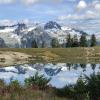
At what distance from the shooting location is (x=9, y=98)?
59.3 feet

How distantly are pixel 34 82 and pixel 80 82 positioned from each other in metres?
4.63

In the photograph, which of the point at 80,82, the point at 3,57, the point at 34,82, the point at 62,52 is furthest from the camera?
the point at 62,52

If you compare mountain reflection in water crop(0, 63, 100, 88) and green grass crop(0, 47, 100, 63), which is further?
green grass crop(0, 47, 100, 63)

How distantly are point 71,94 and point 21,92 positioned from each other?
3.05 metres

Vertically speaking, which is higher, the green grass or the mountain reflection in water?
the mountain reflection in water

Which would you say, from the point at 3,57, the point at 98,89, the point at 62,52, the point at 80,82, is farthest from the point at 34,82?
the point at 62,52

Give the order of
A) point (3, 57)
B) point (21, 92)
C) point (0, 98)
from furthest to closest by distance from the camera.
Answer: point (3, 57) < point (21, 92) < point (0, 98)

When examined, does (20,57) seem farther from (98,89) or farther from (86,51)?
(98,89)

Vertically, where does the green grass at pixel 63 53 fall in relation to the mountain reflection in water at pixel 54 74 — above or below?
below

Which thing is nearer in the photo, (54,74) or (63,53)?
(54,74)

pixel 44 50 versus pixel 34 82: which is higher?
pixel 34 82

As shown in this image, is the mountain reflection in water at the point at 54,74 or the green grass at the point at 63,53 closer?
the mountain reflection in water at the point at 54,74

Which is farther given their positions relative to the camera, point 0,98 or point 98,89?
point 98,89

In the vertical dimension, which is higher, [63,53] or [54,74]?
[54,74]
